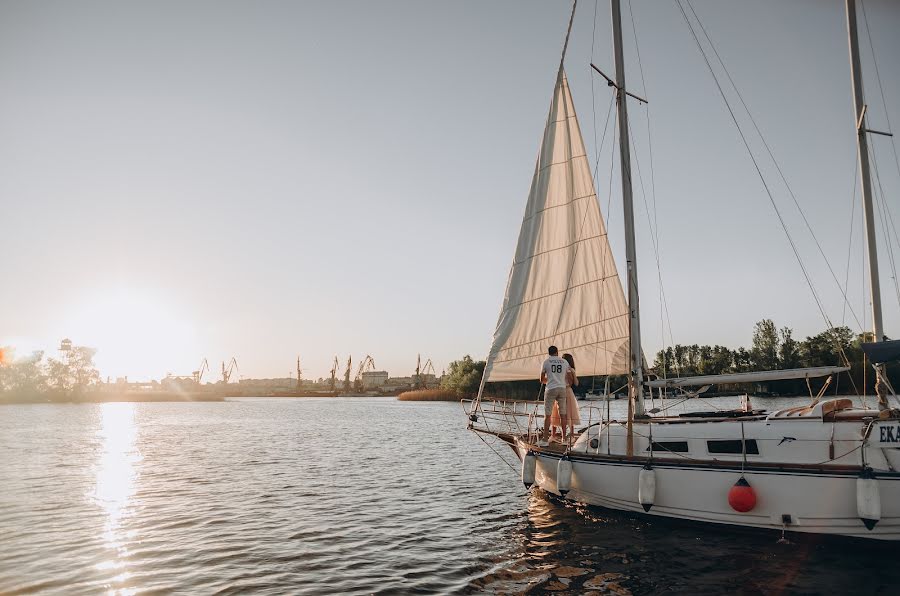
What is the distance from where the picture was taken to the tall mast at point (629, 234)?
50.9 ft

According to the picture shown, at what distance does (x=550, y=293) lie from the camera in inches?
663

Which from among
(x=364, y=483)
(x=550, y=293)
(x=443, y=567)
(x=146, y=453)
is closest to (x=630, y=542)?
(x=443, y=567)

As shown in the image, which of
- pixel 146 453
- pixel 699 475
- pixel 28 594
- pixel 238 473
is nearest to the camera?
pixel 28 594

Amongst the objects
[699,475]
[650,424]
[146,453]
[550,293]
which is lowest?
[146,453]

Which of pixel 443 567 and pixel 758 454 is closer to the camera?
pixel 443 567

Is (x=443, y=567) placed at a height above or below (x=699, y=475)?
below

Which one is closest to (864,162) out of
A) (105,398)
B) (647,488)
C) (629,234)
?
A: (629,234)

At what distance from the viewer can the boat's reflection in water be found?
32.8 feet

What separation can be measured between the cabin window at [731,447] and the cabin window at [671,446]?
56cm

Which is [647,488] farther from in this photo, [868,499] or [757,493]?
[868,499]

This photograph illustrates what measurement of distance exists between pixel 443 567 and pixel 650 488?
5.12 m

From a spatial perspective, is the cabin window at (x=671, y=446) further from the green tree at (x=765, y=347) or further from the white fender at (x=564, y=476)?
the green tree at (x=765, y=347)

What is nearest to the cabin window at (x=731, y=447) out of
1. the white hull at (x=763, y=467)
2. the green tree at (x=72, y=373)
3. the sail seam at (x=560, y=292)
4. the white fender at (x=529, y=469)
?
the white hull at (x=763, y=467)

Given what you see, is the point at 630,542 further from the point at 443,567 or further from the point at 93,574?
the point at 93,574
